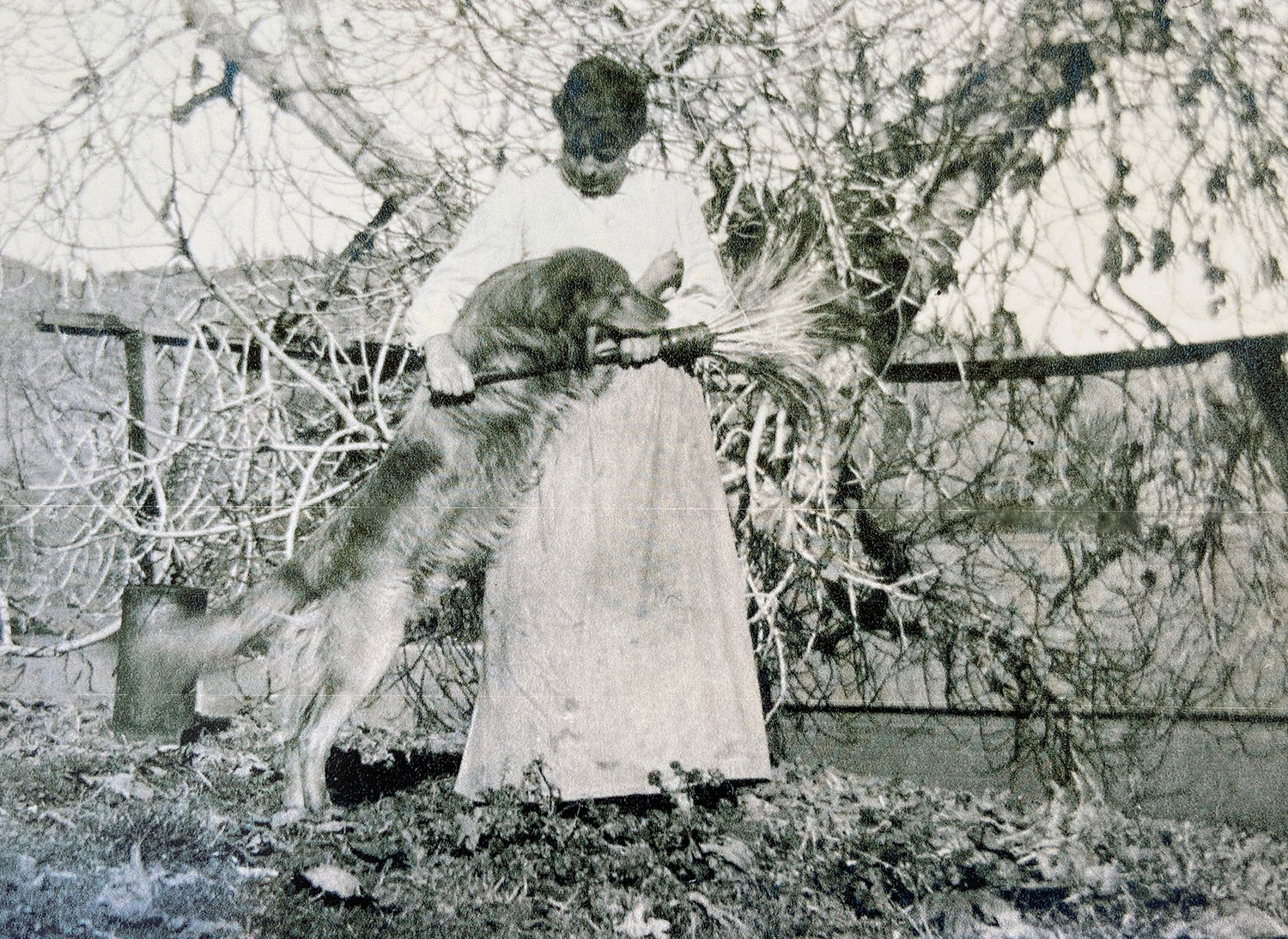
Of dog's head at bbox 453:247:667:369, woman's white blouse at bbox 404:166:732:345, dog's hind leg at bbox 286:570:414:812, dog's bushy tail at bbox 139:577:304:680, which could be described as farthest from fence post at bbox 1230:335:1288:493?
dog's bushy tail at bbox 139:577:304:680

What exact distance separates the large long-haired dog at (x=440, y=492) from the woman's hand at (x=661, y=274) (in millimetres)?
76

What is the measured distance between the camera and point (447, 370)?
247cm

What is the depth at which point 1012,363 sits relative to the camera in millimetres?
3555

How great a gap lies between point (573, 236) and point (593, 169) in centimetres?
25

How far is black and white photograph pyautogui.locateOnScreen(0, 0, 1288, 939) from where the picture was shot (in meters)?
2.30

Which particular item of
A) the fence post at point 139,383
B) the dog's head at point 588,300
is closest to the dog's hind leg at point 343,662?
the dog's head at point 588,300

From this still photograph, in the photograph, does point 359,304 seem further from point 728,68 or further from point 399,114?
point 728,68

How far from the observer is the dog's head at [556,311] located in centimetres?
262

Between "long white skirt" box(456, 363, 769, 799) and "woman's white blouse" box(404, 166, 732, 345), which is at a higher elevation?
"woman's white blouse" box(404, 166, 732, 345)

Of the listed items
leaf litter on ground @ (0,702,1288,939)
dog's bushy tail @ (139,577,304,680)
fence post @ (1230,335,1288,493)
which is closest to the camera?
leaf litter on ground @ (0,702,1288,939)

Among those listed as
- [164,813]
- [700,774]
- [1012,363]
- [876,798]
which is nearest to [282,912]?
[164,813]

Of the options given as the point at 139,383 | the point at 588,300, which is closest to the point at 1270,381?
the point at 588,300

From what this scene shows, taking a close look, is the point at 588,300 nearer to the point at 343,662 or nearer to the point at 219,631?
the point at 343,662

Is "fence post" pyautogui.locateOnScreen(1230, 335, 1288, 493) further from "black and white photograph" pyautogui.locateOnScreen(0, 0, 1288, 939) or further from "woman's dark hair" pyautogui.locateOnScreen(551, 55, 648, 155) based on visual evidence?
"woman's dark hair" pyautogui.locateOnScreen(551, 55, 648, 155)
